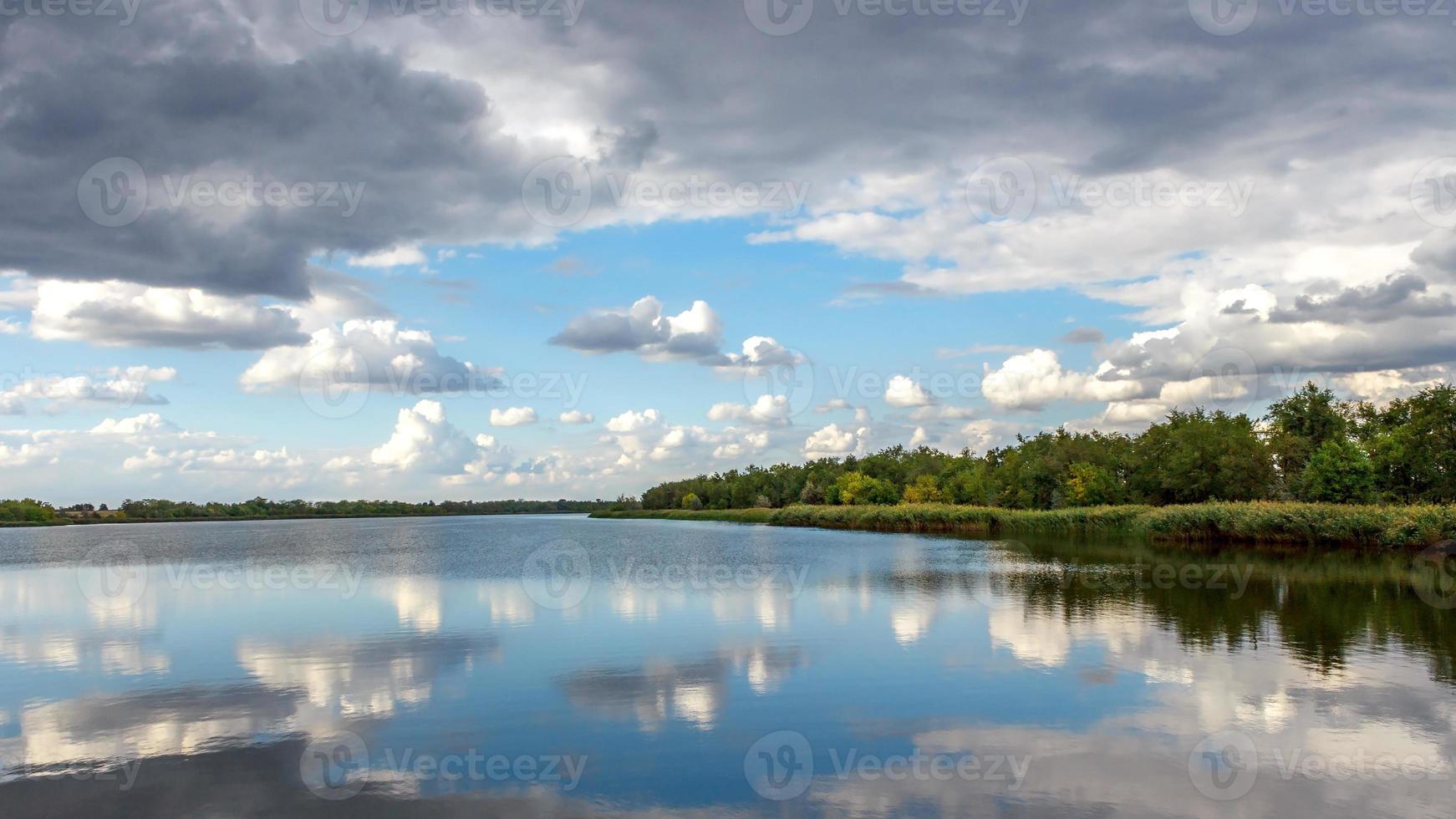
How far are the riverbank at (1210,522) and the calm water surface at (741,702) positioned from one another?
16.9 metres

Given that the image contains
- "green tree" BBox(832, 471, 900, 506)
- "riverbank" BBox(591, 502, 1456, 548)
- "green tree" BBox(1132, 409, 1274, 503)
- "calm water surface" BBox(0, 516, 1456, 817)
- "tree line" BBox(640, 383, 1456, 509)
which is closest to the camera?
"calm water surface" BBox(0, 516, 1456, 817)

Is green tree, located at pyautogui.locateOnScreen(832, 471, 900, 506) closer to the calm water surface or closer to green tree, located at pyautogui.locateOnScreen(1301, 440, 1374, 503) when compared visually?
green tree, located at pyautogui.locateOnScreen(1301, 440, 1374, 503)

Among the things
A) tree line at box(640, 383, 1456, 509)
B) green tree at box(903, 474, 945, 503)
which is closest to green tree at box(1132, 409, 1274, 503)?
tree line at box(640, 383, 1456, 509)

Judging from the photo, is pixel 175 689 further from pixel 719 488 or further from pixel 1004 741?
pixel 719 488

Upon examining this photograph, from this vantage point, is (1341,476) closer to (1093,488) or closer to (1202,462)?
(1202,462)

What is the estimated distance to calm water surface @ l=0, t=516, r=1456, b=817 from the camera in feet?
37.7

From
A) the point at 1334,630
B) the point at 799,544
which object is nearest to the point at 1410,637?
the point at 1334,630

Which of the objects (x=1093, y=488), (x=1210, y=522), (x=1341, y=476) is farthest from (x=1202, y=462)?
(x=1210, y=522)

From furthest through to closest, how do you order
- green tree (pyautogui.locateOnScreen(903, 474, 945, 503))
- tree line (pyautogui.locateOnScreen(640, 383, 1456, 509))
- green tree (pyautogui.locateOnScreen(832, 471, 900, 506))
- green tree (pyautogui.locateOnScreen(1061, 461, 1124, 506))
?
1. green tree (pyautogui.locateOnScreen(832, 471, 900, 506))
2. green tree (pyautogui.locateOnScreen(903, 474, 945, 503))
3. green tree (pyautogui.locateOnScreen(1061, 461, 1124, 506))
4. tree line (pyautogui.locateOnScreen(640, 383, 1456, 509))

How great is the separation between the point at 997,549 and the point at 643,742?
47.8 m

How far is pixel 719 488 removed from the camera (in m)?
199

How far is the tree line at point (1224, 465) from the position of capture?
60.5 meters

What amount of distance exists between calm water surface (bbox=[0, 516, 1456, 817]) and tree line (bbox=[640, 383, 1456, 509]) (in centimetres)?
3387

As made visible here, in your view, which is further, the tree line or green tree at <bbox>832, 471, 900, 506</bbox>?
green tree at <bbox>832, 471, 900, 506</bbox>
